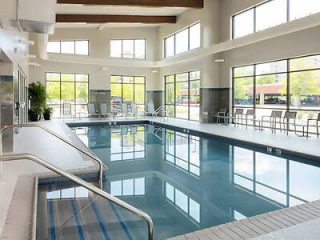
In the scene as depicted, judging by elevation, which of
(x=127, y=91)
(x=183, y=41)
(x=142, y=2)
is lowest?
(x=127, y=91)

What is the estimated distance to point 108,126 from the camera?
46.8 feet

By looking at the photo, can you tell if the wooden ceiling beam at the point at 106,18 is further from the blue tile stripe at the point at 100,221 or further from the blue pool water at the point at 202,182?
the blue tile stripe at the point at 100,221

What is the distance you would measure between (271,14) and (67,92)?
404 inches

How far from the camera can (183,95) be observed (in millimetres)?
15789

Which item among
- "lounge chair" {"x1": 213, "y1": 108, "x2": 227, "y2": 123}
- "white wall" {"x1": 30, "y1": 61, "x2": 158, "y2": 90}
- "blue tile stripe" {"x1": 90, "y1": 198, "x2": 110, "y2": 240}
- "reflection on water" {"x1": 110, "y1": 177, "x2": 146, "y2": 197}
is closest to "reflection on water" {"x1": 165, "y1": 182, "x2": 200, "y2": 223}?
"reflection on water" {"x1": 110, "y1": 177, "x2": 146, "y2": 197}

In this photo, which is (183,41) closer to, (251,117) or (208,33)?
(208,33)

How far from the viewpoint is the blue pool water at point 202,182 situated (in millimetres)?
4023

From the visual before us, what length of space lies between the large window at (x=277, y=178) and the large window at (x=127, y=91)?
10801mm

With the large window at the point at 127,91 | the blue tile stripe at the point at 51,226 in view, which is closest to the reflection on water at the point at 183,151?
the blue tile stripe at the point at 51,226

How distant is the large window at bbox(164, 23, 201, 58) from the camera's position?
1421 centimetres

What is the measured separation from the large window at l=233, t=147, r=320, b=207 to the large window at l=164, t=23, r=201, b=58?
26.4 feet

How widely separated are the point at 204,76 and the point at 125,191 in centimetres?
922

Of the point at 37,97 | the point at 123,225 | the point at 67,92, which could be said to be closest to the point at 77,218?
the point at 123,225

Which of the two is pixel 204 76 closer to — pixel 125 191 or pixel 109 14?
pixel 109 14
